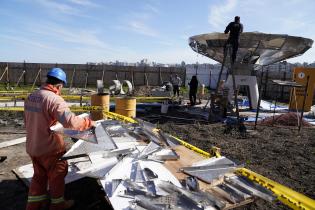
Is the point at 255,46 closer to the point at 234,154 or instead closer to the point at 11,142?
the point at 234,154

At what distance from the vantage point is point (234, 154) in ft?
26.2

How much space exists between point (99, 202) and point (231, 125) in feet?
23.9

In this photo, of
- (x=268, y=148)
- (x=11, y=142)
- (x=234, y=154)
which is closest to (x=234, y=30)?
(x=268, y=148)

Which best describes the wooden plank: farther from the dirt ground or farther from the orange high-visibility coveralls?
the orange high-visibility coveralls

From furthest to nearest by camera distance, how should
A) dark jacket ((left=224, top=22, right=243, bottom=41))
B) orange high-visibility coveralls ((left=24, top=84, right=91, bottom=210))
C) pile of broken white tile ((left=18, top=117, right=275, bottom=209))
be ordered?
dark jacket ((left=224, top=22, right=243, bottom=41))
orange high-visibility coveralls ((left=24, top=84, right=91, bottom=210))
pile of broken white tile ((left=18, top=117, right=275, bottom=209))

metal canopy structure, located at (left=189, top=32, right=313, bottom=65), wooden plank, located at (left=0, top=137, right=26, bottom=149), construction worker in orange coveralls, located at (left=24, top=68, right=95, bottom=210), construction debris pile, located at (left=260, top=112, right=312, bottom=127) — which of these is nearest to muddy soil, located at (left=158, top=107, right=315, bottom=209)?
construction debris pile, located at (left=260, top=112, right=312, bottom=127)

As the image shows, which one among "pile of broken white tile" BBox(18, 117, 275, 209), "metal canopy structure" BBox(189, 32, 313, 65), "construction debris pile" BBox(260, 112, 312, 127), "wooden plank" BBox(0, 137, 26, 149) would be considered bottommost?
"wooden plank" BBox(0, 137, 26, 149)

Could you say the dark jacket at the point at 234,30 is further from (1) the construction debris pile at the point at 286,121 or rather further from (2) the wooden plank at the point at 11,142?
(2) the wooden plank at the point at 11,142

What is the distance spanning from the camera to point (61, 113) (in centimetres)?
394

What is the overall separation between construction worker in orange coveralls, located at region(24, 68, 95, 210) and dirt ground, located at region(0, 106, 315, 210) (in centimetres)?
85

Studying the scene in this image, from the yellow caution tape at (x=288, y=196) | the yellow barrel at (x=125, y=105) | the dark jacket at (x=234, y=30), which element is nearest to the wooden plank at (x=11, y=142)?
the yellow barrel at (x=125, y=105)

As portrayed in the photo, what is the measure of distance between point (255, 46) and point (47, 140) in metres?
12.8

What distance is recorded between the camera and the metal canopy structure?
14.1 metres

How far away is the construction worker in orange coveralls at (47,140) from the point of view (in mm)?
4039
